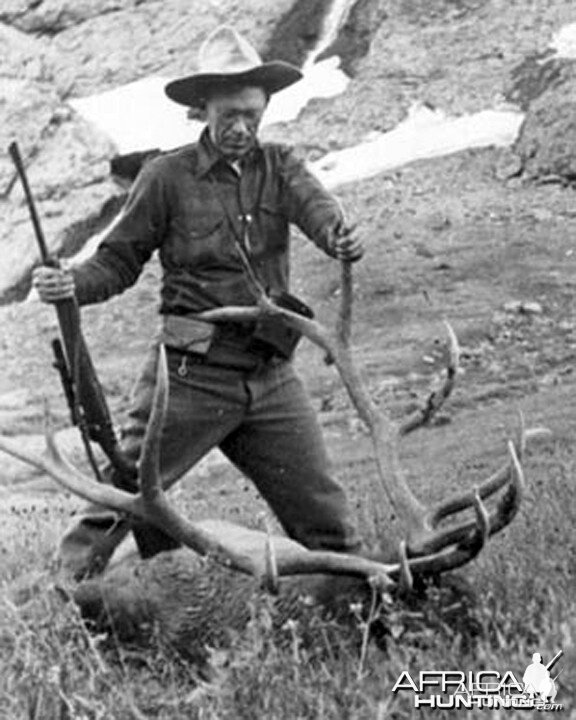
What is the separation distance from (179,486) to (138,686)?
20.5 feet

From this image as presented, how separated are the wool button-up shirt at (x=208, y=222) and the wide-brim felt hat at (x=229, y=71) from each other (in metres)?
0.19

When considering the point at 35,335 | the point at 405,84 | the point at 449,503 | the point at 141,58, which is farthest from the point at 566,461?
the point at 141,58

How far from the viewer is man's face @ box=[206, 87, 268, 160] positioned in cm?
594

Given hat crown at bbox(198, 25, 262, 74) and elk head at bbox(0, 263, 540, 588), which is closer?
elk head at bbox(0, 263, 540, 588)

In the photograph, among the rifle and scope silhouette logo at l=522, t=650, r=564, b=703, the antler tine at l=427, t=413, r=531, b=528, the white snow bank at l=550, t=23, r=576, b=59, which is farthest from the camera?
the white snow bank at l=550, t=23, r=576, b=59

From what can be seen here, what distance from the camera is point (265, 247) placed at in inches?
239

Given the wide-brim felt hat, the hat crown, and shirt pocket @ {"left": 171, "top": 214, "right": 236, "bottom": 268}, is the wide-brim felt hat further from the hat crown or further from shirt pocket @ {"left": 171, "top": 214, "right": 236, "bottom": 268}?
shirt pocket @ {"left": 171, "top": 214, "right": 236, "bottom": 268}

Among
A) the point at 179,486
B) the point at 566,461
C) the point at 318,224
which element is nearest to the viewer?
the point at 318,224

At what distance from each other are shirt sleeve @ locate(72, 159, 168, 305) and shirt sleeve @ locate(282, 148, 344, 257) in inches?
17.7

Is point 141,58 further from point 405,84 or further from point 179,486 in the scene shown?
point 179,486

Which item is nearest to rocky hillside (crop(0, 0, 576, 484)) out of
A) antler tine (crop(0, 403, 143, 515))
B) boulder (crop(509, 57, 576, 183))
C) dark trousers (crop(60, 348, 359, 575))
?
boulder (crop(509, 57, 576, 183))

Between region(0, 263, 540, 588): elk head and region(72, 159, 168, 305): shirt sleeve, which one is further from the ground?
region(72, 159, 168, 305): shirt sleeve

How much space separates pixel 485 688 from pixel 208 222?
2.52 metres

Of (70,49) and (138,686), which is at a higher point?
(138,686)
